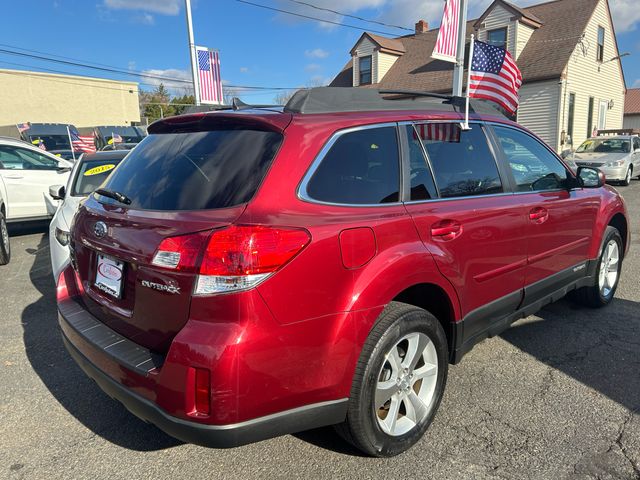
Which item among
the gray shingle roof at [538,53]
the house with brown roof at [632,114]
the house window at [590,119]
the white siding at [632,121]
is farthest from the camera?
the white siding at [632,121]

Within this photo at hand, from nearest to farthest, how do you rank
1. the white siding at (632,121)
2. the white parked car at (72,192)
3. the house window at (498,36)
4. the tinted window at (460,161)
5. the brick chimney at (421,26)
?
the tinted window at (460,161)
the white parked car at (72,192)
the house window at (498,36)
the brick chimney at (421,26)
the white siding at (632,121)

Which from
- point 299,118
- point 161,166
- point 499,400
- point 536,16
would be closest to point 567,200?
point 499,400

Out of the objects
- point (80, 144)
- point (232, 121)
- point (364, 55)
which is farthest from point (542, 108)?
point (232, 121)

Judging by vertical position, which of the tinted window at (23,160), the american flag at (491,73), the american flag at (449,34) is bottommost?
the tinted window at (23,160)

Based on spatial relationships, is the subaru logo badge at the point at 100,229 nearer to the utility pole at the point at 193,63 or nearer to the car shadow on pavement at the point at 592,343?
the car shadow on pavement at the point at 592,343

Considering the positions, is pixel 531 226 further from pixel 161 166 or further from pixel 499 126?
pixel 161 166

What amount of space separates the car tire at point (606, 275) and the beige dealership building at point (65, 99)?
37967mm

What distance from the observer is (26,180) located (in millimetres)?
8227

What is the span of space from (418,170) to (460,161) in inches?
17.7

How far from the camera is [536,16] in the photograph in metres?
22.0

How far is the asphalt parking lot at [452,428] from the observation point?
97.2 inches

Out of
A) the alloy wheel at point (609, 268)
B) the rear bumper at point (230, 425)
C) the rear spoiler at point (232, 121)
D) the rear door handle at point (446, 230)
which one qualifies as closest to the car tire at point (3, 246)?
the rear spoiler at point (232, 121)

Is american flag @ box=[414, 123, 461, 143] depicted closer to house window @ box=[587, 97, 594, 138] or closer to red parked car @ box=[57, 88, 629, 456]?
red parked car @ box=[57, 88, 629, 456]

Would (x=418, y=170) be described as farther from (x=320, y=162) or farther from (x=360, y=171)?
(x=320, y=162)
